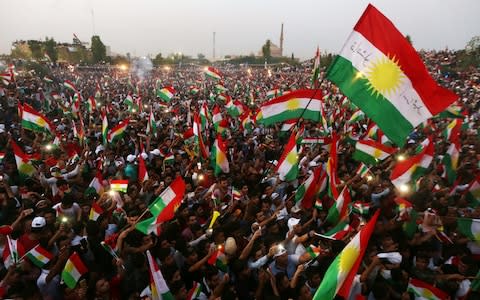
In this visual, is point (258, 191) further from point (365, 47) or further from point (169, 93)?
point (169, 93)

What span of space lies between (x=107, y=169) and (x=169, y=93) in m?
7.63

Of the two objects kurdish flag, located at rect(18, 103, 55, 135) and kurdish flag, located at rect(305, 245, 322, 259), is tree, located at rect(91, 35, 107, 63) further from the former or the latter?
kurdish flag, located at rect(305, 245, 322, 259)

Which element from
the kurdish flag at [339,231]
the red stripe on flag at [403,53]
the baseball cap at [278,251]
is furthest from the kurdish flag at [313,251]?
the red stripe on flag at [403,53]

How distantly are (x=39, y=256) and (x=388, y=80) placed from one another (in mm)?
4970

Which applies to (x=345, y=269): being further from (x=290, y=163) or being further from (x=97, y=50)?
(x=97, y=50)

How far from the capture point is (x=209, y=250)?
483 centimetres

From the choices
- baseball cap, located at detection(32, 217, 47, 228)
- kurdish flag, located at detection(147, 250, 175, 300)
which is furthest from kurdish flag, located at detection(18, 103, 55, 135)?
kurdish flag, located at detection(147, 250, 175, 300)

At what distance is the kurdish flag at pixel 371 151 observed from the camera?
7730mm

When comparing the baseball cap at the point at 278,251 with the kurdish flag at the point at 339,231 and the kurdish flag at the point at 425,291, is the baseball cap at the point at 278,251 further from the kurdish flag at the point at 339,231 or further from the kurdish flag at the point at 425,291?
the kurdish flag at the point at 425,291

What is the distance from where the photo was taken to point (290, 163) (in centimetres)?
668

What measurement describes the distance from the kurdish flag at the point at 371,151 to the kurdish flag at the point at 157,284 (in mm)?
5491

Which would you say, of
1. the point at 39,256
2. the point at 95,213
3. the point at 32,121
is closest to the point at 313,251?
the point at 95,213

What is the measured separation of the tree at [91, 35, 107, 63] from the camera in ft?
229

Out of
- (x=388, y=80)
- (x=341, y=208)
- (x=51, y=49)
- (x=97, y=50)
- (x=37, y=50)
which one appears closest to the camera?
(x=388, y=80)
